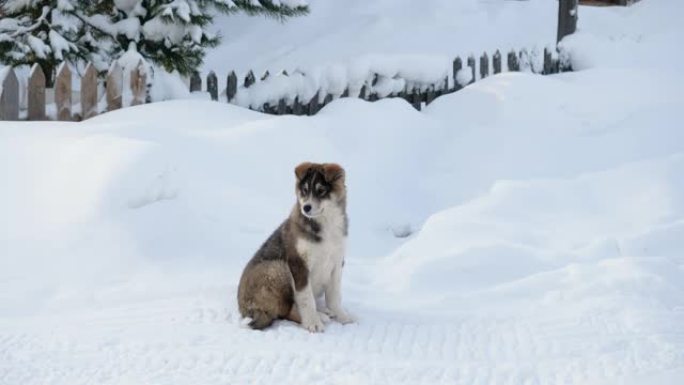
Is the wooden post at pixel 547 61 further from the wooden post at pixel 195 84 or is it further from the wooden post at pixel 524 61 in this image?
the wooden post at pixel 195 84

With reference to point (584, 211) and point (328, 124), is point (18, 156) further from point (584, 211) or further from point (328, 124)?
point (584, 211)

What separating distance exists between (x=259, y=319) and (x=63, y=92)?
4.34 m

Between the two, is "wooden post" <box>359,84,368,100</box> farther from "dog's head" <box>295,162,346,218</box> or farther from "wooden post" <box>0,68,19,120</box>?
"dog's head" <box>295,162,346,218</box>

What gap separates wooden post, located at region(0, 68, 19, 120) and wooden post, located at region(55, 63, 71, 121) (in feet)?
1.20

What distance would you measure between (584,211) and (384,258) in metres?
1.93

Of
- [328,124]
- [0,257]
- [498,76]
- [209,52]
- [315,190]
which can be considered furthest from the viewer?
[209,52]

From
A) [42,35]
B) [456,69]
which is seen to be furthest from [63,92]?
[456,69]

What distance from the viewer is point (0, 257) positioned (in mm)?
6766

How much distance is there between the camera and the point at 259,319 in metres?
5.66

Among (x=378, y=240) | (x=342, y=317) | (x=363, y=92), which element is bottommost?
(x=378, y=240)

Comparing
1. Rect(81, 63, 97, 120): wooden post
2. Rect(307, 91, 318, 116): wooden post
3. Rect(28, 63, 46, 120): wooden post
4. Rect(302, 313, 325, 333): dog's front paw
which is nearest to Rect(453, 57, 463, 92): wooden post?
Rect(307, 91, 318, 116): wooden post

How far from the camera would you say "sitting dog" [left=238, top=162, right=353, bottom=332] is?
18.4 feet

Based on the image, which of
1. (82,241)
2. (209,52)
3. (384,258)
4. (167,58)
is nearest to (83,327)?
(82,241)

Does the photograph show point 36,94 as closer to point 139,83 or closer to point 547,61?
point 139,83
